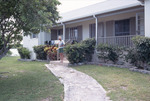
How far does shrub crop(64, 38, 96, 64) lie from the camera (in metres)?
9.11

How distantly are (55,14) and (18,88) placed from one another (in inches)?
183

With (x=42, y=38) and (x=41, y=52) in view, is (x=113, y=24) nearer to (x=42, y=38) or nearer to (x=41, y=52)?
(x=41, y=52)

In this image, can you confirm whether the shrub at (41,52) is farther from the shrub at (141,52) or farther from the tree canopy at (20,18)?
the shrub at (141,52)

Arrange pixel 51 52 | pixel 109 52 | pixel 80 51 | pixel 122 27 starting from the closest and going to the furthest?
pixel 109 52
pixel 80 51
pixel 122 27
pixel 51 52

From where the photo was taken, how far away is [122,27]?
10.5 meters

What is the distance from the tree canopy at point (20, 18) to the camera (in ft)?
16.9

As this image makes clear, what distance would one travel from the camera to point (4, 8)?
226 inches

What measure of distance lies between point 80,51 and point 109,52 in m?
1.80

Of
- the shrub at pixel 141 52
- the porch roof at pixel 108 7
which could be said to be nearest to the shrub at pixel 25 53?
the porch roof at pixel 108 7

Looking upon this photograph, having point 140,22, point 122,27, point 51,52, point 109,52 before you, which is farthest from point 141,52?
point 51,52

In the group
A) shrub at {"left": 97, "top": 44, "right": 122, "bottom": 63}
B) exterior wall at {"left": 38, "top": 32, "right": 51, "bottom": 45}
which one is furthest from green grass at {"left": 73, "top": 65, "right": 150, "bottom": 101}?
exterior wall at {"left": 38, "top": 32, "right": 51, "bottom": 45}

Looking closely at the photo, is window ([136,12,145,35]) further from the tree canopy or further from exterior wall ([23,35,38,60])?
exterior wall ([23,35,38,60])

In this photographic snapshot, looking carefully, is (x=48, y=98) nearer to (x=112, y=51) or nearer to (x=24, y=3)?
(x=24, y=3)

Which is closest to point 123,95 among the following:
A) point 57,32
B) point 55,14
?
point 55,14
